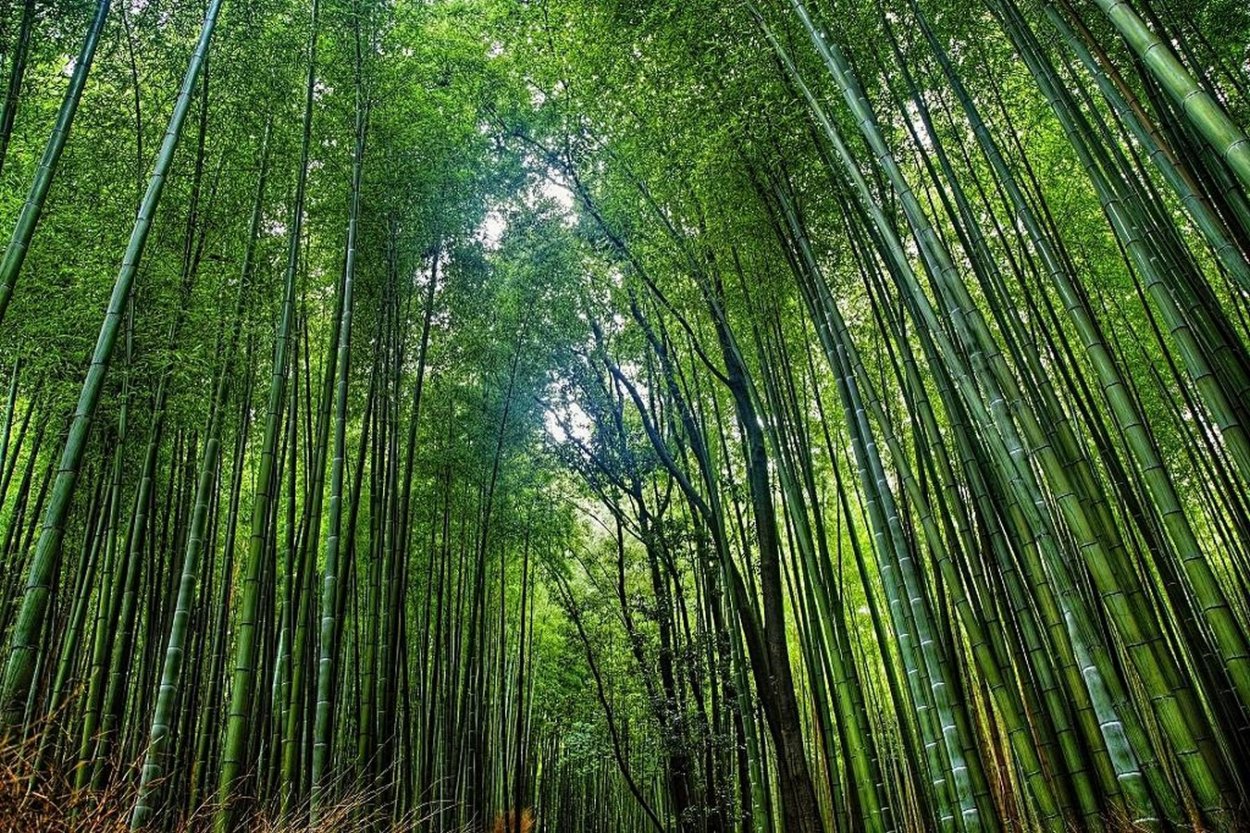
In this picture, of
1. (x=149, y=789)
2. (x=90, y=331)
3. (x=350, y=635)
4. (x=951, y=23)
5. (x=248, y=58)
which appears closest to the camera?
(x=149, y=789)

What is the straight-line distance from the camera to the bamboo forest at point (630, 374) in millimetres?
2283

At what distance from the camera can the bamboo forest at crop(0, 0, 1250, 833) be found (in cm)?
228

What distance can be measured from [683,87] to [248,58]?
7.63 feet

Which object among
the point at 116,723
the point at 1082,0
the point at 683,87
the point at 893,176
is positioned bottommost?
the point at 116,723

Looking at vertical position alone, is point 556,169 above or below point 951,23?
above

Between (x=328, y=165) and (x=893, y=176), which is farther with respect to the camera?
(x=328, y=165)

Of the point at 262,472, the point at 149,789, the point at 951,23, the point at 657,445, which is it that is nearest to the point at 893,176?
the point at 951,23

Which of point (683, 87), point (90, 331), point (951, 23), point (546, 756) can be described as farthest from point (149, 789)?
point (546, 756)

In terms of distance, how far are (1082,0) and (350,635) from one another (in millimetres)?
6946

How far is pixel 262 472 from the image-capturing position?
120 inches

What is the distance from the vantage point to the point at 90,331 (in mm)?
4277

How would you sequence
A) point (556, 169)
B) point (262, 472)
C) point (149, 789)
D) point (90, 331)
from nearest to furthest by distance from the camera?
1. point (149, 789)
2. point (262, 472)
3. point (90, 331)
4. point (556, 169)

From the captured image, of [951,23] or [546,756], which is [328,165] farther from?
[546,756]

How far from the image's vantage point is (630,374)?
786 centimetres
